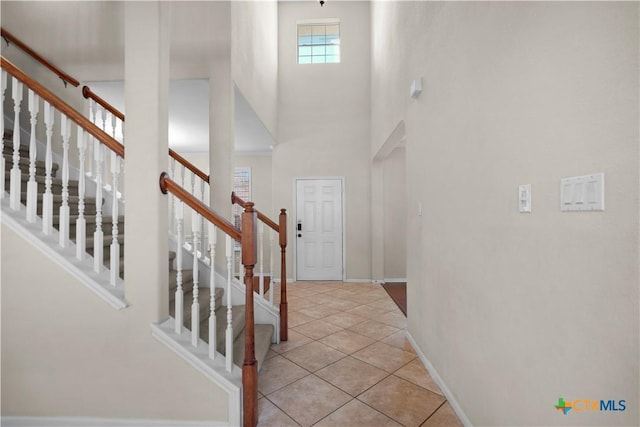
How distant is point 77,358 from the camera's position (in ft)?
5.64

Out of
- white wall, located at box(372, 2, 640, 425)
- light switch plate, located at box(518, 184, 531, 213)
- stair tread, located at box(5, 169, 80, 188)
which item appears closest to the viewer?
white wall, located at box(372, 2, 640, 425)

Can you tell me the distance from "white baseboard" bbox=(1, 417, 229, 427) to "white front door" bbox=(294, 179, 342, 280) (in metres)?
3.91

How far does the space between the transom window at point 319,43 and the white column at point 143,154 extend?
14.6 feet

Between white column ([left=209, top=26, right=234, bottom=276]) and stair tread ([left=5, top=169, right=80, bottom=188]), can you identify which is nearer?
stair tread ([left=5, top=169, right=80, bottom=188])

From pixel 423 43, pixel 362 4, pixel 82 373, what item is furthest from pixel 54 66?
pixel 362 4

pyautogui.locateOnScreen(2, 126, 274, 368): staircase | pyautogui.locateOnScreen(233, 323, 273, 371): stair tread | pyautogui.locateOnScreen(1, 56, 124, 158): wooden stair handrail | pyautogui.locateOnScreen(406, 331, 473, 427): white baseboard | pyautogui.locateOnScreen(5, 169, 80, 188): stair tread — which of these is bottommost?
pyautogui.locateOnScreen(406, 331, 473, 427): white baseboard

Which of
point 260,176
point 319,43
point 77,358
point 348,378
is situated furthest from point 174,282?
point 319,43

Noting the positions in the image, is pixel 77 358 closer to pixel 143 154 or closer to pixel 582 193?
pixel 143 154

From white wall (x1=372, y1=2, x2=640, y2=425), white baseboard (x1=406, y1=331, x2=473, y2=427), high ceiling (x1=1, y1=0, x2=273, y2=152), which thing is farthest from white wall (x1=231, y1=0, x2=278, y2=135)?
white baseboard (x1=406, y1=331, x2=473, y2=427)

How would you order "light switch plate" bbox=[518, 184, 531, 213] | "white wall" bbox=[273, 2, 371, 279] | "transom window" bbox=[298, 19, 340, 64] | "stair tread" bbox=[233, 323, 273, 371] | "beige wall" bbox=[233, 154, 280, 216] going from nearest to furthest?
1. "light switch plate" bbox=[518, 184, 531, 213]
2. "stair tread" bbox=[233, 323, 273, 371]
3. "white wall" bbox=[273, 2, 371, 279]
4. "transom window" bbox=[298, 19, 340, 64]
5. "beige wall" bbox=[233, 154, 280, 216]

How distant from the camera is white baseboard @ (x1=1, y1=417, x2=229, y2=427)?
1692 millimetres

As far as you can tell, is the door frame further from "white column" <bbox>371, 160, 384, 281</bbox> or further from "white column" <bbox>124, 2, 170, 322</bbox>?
"white column" <bbox>124, 2, 170, 322</bbox>

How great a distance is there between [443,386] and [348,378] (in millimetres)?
654

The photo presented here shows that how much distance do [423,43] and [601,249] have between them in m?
2.15
